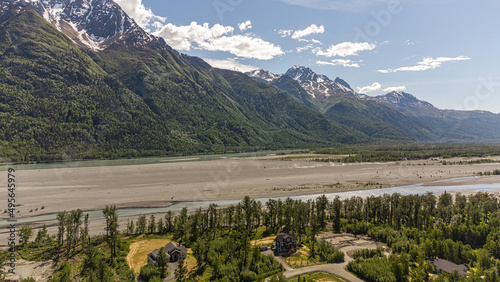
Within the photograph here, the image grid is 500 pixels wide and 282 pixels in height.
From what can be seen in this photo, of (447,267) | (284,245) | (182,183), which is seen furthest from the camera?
(182,183)

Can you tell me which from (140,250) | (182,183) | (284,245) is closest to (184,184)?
(182,183)

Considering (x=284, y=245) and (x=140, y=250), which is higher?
(x=140, y=250)

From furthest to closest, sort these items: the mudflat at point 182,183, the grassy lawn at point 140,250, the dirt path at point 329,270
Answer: the mudflat at point 182,183, the grassy lawn at point 140,250, the dirt path at point 329,270

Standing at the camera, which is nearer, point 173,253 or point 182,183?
point 173,253

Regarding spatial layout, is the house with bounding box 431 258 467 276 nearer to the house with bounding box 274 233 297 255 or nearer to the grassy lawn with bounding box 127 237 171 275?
the house with bounding box 274 233 297 255

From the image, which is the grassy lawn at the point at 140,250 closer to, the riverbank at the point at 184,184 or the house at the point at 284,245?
the riverbank at the point at 184,184

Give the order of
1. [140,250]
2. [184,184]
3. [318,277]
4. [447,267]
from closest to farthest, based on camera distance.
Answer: [318,277]
[447,267]
[140,250]
[184,184]

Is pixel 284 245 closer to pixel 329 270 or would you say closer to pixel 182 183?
pixel 329 270

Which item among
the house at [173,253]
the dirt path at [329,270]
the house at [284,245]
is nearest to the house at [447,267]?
the dirt path at [329,270]

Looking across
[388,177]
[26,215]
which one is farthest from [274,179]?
[26,215]

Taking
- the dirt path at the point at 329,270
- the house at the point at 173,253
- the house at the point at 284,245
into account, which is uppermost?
the house at the point at 173,253
